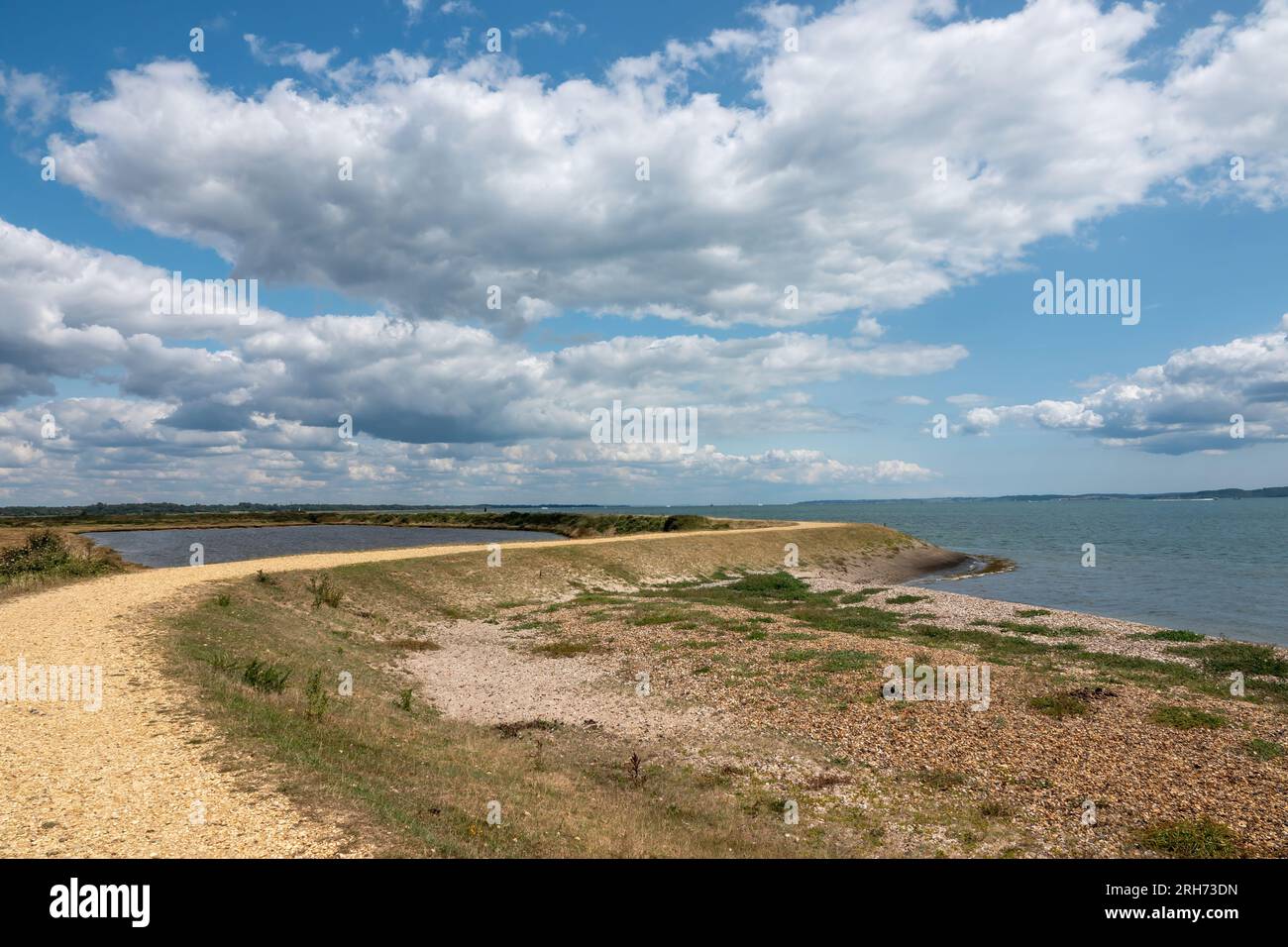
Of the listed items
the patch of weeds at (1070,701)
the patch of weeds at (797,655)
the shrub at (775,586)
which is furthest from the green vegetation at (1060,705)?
the shrub at (775,586)

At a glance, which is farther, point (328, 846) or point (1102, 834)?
point (1102, 834)

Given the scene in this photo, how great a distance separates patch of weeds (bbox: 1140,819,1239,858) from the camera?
13891mm

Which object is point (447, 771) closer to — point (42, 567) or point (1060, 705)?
point (1060, 705)

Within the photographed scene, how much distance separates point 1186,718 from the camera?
838 inches

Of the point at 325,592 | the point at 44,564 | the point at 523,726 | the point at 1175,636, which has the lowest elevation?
the point at 523,726

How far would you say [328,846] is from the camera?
10.5m

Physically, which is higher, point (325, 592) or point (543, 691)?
point (325, 592)

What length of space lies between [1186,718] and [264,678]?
2977cm

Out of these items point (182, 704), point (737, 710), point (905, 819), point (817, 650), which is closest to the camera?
point (905, 819)

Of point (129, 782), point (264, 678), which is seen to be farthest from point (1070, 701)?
point (264, 678)
